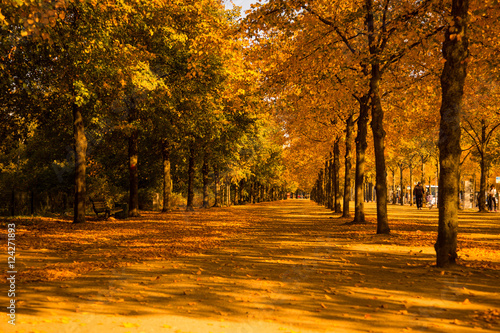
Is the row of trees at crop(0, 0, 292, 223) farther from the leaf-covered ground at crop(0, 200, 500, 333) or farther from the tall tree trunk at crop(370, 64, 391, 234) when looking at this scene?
the leaf-covered ground at crop(0, 200, 500, 333)

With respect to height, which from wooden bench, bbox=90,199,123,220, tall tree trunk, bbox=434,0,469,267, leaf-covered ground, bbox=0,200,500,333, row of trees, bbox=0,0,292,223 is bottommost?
leaf-covered ground, bbox=0,200,500,333

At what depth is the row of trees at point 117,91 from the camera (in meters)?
16.1

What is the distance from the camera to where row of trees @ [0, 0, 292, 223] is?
16141 mm

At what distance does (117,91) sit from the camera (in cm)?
2022

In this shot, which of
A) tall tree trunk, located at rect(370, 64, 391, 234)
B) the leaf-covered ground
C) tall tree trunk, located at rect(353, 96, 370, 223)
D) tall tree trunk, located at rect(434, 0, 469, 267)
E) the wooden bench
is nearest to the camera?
the leaf-covered ground

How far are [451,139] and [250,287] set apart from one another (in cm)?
482

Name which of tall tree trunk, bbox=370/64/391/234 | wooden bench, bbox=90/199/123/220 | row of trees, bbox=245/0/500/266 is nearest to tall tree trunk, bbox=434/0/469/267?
row of trees, bbox=245/0/500/266

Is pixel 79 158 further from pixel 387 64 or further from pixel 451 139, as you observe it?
pixel 451 139

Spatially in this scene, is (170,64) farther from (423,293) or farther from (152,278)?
(423,293)

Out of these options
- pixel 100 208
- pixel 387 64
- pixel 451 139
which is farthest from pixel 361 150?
pixel 100 208

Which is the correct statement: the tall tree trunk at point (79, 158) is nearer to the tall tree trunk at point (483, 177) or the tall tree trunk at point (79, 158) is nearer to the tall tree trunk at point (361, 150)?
the tall tree trunk at point (361, 150)

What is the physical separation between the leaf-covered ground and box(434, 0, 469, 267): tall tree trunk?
48cm

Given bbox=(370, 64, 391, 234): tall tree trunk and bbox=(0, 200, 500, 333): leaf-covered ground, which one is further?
bbox=(370, 64, 391, 234): tall tree trunk

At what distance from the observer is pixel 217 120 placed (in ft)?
90.8
